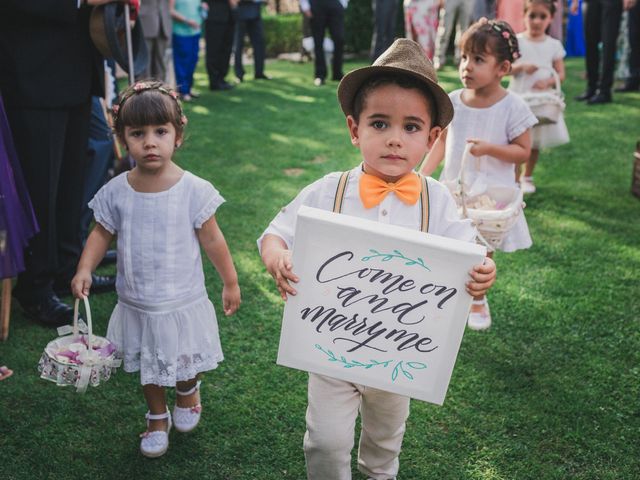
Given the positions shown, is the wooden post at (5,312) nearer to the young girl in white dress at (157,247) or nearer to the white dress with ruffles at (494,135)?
the young girl in white dress at (157,247)

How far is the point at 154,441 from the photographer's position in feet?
8.00

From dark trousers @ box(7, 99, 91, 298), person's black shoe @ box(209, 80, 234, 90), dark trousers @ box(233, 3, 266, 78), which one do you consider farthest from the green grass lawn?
dark trousers @ box(233, 3, 266, 78)

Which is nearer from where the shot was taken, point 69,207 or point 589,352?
point 589,352

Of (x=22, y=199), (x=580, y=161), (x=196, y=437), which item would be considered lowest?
(x=196, y=437)

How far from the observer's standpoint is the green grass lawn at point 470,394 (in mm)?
2395

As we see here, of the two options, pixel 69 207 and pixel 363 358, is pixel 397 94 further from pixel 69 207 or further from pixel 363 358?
pixel 69 207

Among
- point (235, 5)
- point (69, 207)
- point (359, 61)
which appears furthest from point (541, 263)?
point (359, 61)

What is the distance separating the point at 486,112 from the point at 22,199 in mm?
2304

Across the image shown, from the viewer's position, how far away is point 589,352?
3.03m

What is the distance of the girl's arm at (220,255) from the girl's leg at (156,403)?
0.43 m

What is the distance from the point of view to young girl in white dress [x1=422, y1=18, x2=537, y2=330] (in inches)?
126

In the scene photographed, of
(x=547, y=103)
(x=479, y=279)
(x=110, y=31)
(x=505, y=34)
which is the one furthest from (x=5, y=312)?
(x=547, y=103)

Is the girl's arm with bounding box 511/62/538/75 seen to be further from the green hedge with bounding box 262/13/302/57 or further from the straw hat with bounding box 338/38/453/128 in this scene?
the green hedge with bounding box 262/13/302/57

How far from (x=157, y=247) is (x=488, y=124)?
1.85 m
